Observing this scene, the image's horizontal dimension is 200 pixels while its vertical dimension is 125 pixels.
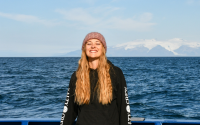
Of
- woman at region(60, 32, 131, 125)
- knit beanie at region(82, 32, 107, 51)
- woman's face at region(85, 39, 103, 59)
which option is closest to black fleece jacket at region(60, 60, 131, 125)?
woman at region(60, 32, 131, 125)

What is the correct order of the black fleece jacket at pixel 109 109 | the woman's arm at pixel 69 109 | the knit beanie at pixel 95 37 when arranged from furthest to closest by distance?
the woman's arm at pixel 69 109 < the knit beanie at pixel 95 37 < the black fleece jacket at pixel 109 109

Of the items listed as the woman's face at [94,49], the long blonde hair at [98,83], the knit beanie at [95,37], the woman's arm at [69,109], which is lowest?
the woman's arm at [69,109]

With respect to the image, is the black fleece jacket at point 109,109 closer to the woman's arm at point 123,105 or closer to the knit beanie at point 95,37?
the woman's arm at point 123,105

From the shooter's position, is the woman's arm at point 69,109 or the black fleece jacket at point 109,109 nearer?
the black fleece jacket at point 109,109

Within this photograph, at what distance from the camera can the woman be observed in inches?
103

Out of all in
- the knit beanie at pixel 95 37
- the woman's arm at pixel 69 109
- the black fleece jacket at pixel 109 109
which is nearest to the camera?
the black fleece jacket at pixel 109 109

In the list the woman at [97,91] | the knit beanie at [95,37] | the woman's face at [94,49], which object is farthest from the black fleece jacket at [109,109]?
the knit beanie at [95,37]

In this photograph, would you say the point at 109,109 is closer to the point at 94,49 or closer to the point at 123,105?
the point at 123,105

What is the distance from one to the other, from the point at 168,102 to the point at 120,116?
13582 millimetres

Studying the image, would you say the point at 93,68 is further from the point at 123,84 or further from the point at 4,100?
the point at 4,100

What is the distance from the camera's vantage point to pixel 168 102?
606 inches

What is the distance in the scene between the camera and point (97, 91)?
2711mm

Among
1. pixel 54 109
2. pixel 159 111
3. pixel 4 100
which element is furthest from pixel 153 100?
pixel 4 100

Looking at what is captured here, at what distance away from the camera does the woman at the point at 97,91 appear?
8.60 ft
